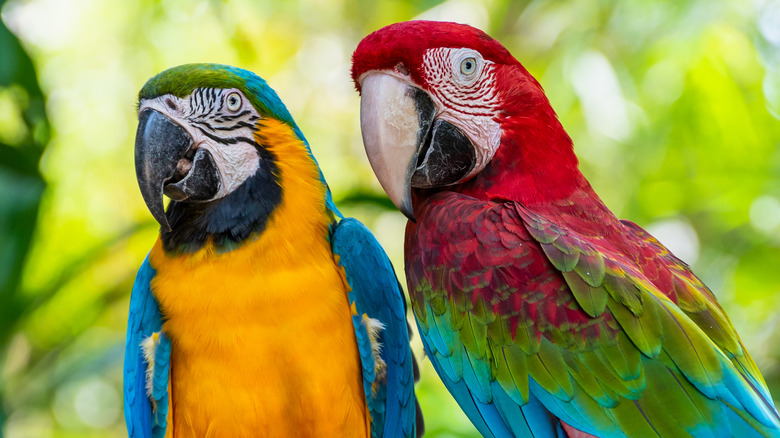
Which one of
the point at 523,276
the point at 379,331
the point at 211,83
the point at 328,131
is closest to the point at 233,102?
the point at 211,83

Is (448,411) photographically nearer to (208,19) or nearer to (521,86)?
(521,86)

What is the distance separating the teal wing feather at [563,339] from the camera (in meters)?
1.16

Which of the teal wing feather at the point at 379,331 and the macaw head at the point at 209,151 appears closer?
the macaw head at the point at 209,151

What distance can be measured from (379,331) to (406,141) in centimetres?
43

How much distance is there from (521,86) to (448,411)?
71.6 inches

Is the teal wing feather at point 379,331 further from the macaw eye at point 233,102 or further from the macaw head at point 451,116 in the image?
the macaw eye at point 233,102

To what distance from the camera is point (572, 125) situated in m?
3.87

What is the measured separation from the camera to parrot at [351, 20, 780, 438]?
1.17 meters

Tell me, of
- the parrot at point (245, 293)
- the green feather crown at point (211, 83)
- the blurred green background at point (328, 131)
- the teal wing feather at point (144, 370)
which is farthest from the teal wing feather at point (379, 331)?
the blurred green background at point (328, 131)

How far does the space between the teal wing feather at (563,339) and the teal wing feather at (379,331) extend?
0.15 meters

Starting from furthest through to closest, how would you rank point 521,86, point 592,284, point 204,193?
point 521,86 → point 204,193 → point 592,284

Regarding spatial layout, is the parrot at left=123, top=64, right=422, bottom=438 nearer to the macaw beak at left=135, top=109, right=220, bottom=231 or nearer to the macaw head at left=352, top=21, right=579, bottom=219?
the macaw beak at left=135, top=109, right=220, bottom=231

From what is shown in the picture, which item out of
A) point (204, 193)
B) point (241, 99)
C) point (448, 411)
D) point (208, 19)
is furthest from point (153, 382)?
point (208, 19)

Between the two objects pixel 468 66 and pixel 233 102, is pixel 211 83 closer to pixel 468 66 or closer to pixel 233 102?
pixel 233 102
